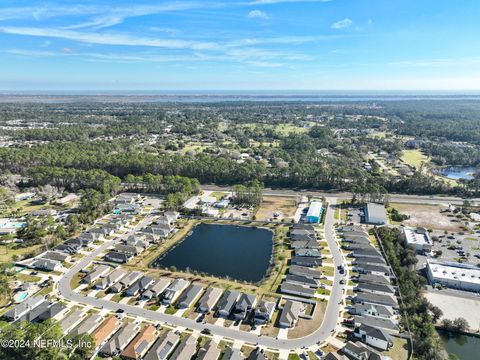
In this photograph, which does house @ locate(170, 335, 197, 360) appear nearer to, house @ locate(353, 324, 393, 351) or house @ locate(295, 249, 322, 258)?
house @ locate(353, 324, 393, 351)

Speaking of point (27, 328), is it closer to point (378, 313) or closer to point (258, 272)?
point (258, 272)

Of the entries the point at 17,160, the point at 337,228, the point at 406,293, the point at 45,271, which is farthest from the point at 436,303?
the point at 17,160

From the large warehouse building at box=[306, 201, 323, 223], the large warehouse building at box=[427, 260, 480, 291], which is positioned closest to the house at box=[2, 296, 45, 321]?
the large warehouse building at box=[306, 201, 323, 223]

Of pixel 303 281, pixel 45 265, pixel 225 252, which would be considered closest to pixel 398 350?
pixel 303 281

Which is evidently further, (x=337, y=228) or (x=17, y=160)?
(x=17, y=160)

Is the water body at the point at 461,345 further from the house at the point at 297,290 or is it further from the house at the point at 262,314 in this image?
the house at the point at 262,314
